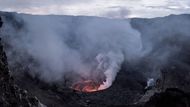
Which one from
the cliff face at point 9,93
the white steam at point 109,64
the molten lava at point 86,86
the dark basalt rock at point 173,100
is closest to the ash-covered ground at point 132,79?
the white steam at point 109,64

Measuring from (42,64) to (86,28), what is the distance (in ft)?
67.9

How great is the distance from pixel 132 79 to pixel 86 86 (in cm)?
646

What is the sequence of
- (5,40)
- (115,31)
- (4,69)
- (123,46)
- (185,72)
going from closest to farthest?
(4,69) < (185,72) < (5,40) < (123,46) < (115,31)

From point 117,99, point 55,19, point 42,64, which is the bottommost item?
point 117,99

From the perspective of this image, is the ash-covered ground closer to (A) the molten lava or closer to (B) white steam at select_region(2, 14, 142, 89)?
(B) white steam at select_region(2, 14, 142, 89)

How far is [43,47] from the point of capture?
61281 millimetres

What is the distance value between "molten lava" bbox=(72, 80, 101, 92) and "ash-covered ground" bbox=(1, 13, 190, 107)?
1367 mm

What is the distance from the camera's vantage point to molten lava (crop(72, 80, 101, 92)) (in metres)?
58.3

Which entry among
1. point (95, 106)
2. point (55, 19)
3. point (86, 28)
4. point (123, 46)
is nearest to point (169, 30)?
point (123, 46)

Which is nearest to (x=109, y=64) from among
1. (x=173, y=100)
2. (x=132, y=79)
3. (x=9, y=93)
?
(x=132, y=79)

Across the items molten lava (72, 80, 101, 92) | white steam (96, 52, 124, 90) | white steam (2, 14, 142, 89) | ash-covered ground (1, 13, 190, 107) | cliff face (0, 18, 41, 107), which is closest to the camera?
cliff face (0, 18, 41, 107)

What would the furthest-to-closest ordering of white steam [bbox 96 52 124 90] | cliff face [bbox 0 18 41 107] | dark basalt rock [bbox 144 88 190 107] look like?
white steam [bbox 96 52 124 90], cliff face [bbox 0 18 41 107], dark basalt rock [bbox 144 88 190 107]

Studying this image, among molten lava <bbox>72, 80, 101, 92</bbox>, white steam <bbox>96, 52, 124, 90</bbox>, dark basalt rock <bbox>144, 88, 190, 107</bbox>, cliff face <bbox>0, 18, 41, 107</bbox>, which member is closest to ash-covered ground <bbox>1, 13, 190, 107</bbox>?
white steam <bbox>96, 52, 124, 90</bbox>

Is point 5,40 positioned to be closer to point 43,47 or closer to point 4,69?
point 43,47
